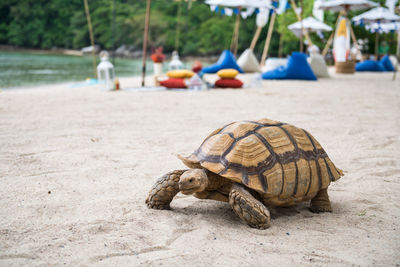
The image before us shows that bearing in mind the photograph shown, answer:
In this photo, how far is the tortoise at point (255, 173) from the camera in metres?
1.89

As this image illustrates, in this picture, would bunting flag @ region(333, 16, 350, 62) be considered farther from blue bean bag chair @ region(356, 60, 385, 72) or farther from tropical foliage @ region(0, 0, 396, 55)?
tropical foliage @ region(0, 0, 396, 55)

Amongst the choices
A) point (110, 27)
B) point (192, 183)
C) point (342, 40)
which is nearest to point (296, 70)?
point (342, 40)

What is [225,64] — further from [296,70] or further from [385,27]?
[385,27]

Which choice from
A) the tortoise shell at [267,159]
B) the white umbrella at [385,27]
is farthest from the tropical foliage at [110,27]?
the tortoise shell at [267,159]

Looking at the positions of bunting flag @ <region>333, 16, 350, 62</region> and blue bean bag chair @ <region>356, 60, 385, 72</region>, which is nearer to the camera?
bunting flag @ <region>333, 16, 350, 62</region>

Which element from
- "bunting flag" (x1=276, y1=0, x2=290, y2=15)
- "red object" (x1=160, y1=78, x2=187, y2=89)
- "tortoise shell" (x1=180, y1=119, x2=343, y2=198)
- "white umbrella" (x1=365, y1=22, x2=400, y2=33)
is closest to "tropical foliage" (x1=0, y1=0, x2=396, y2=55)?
"white umbrella" (x1=365, y1=22, x2=400, y2=33)

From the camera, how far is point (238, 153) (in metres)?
1.97

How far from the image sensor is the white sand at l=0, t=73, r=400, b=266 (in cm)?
160

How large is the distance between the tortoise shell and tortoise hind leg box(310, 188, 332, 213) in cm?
6

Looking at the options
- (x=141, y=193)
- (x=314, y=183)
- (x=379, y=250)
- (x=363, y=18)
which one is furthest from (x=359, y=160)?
(x=363, y=18)

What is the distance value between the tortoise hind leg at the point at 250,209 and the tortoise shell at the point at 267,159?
0.06 meters

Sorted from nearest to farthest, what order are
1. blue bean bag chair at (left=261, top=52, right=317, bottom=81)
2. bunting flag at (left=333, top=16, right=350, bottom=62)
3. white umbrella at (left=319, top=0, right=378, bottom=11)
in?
blue bean bag chair at (left=261, top=52, right=317, bottom=81), bunting flag at (left=333, top=16, right=350, bottom=62), white umbrella at (left=319, top=0, right=378, bottom=11)

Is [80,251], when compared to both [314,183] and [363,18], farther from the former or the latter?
[363,18]

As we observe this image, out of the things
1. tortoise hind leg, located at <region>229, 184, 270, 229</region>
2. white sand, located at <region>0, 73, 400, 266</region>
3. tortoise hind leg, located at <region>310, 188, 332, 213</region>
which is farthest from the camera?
tortoise hind leg, located at <region>310, 188, 332, 213</region>
